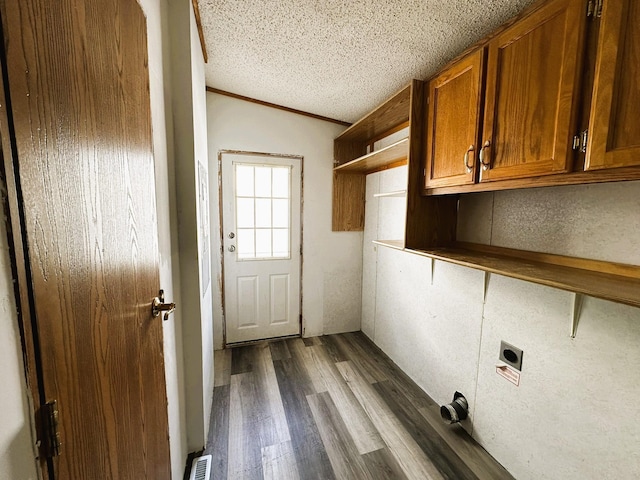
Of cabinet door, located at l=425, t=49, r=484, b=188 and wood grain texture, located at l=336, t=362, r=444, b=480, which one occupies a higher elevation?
cabinet door, located at l=425, t=49, r=484, b=188

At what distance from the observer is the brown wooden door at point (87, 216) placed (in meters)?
0.40

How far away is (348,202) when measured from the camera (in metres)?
2.91

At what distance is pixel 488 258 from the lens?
139cm

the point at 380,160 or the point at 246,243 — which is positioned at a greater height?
the point at 380,160

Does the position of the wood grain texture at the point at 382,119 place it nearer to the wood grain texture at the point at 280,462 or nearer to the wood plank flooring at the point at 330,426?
the wood plank flooring at the point at 330,426

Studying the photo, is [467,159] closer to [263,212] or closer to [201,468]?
[263,212]

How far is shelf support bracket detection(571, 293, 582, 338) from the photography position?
3.67 ft

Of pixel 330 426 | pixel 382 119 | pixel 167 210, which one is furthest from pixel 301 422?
pixel 382 119

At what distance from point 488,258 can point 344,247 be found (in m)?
1.70

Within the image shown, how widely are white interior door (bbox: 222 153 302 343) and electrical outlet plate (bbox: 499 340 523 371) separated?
1.90m

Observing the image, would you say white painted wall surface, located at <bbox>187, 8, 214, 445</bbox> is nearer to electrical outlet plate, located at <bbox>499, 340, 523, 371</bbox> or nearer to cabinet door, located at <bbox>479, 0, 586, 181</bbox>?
cabinet door, located at <bbox>479, 0, 586, 181</bbox>

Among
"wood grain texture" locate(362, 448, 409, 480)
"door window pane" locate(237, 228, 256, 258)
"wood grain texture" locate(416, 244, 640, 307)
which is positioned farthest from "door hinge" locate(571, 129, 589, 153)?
"door window pane" locate(237, 228, 256, 258)

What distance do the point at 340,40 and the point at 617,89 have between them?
1.26 m

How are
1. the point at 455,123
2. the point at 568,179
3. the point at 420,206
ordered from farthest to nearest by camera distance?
the point at 420,206 → the point at 455,123 → the point at 568,179
